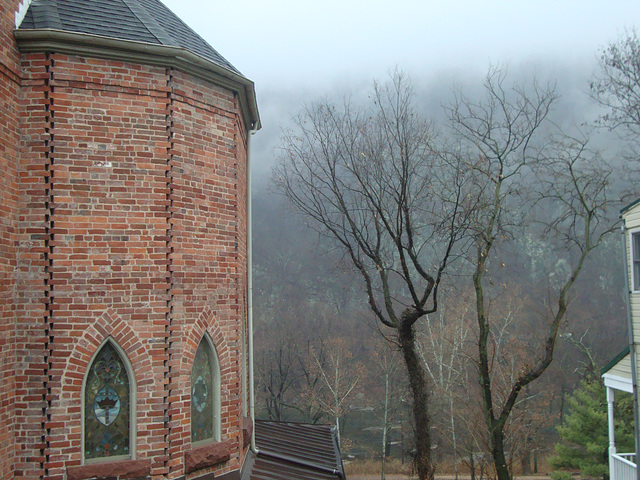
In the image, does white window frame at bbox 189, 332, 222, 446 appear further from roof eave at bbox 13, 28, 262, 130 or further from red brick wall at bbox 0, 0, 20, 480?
roof eave at bbox 13, 28, 262, 130

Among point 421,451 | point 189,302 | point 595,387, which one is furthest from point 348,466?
point 189,302

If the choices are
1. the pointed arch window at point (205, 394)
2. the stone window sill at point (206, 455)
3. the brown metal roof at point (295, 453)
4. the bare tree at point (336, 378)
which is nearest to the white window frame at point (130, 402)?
the stone window sill at point (206, 455)

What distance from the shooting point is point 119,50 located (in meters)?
6.37

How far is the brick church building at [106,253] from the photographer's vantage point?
584 cm

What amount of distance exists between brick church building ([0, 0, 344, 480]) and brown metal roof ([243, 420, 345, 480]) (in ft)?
4.97

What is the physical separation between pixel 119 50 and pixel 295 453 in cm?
740

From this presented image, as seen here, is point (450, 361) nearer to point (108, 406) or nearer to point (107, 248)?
point (108, 406)

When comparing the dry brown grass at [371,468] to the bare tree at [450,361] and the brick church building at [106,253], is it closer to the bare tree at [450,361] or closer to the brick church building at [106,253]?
the bare tree at [450,361]

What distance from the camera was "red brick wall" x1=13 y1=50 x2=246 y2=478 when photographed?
232 inches

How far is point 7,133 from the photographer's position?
579 centimetres

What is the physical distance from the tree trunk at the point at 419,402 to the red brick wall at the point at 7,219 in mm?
10993

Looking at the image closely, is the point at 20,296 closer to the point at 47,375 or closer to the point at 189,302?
the point at 47,375

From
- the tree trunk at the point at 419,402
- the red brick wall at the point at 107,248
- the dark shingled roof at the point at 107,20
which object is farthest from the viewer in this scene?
the tree trunk at the point at 419,402

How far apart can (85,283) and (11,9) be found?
10.9 feet
